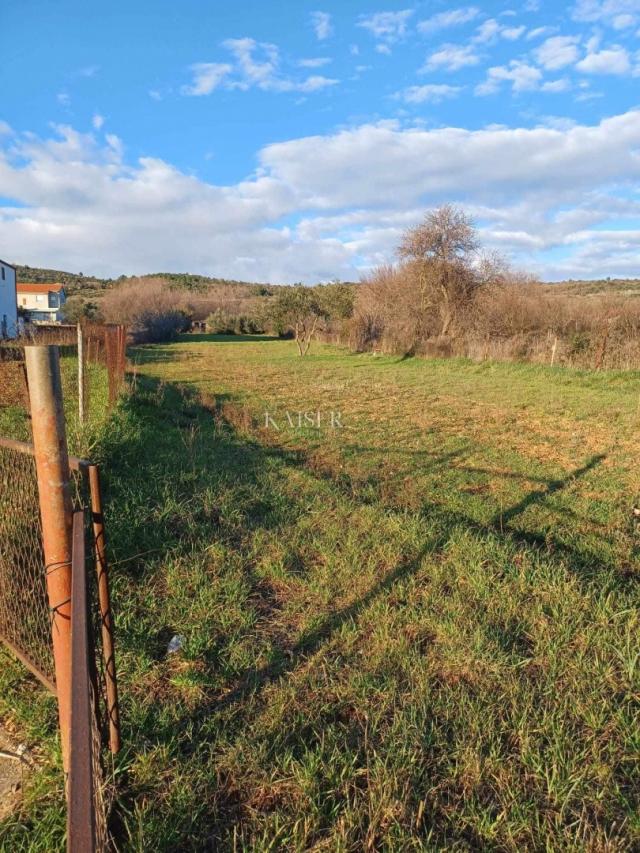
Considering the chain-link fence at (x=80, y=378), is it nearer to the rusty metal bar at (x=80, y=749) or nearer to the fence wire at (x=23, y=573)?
the fence wire at (x=23, y=573)

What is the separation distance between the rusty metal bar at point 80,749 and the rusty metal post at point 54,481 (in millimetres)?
395

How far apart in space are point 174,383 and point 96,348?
11.2 feet

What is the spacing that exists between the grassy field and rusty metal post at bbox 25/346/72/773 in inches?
27.2

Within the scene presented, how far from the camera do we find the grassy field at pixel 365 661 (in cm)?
185

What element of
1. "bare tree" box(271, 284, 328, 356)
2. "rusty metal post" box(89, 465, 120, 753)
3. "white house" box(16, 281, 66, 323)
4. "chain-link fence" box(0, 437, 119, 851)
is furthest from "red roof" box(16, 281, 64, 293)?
"rusty metal post" box(89, 465, 120, 753)

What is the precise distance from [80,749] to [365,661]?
6.49ft

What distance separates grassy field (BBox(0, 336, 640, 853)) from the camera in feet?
6.07

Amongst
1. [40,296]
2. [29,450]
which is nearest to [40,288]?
[40,296]

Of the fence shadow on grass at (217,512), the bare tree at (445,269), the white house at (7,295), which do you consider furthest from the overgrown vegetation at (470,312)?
the white house at (7,295)

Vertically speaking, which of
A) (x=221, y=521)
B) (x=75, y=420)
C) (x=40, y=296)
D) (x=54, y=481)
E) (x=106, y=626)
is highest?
(x=40, y=296)

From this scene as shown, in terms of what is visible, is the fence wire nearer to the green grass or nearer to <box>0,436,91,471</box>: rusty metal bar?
<box>0,436,91,471</box>: rusty metal bar

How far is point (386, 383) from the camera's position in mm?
16156

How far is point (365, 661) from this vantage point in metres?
2.67

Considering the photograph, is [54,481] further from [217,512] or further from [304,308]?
[304,308]
